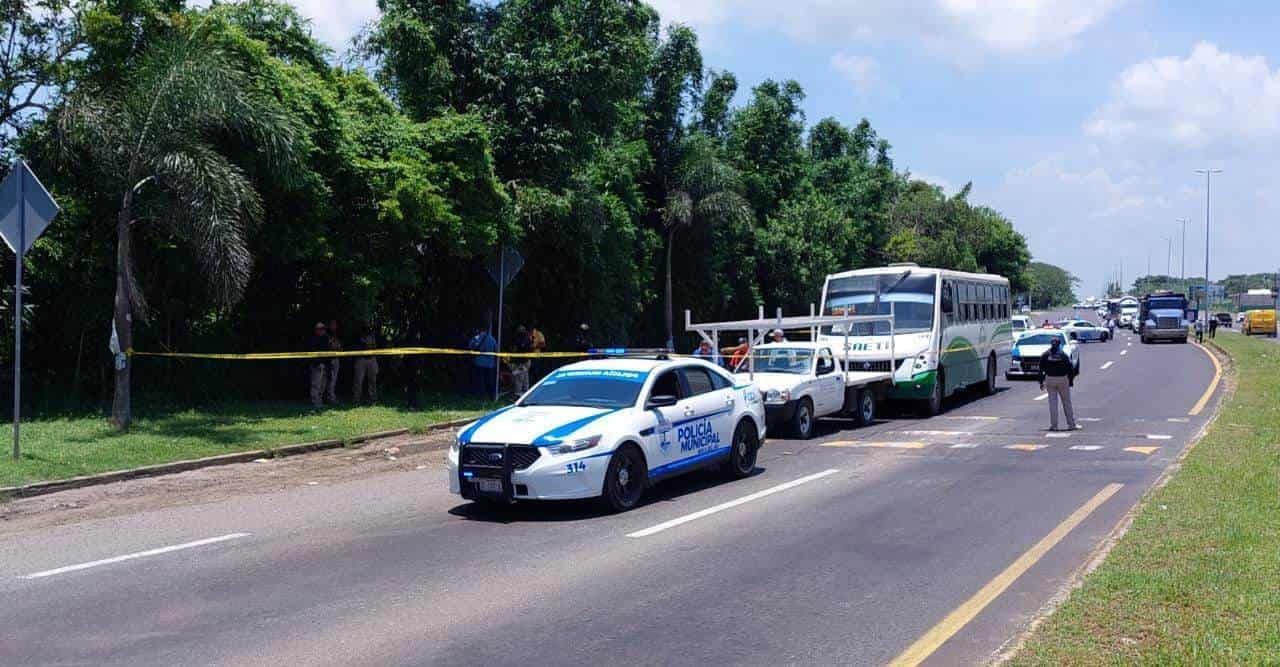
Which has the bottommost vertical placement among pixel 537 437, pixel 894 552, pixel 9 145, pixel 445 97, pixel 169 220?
pixel 894 552

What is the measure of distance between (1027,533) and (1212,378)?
26.6 m

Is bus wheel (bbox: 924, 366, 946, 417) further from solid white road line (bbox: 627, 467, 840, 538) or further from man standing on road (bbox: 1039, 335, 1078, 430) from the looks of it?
solid white road line (bbox: 627, 467, 840, 538)

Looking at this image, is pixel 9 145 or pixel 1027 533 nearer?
pixel 1027 533

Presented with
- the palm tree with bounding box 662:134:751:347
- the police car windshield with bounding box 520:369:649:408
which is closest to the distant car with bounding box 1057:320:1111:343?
the palm tree with bounding box 662:134:751:347

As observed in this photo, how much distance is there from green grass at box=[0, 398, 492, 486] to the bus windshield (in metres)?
7.93

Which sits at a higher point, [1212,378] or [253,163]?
[253,163]

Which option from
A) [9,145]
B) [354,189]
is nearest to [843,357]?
[354,189]

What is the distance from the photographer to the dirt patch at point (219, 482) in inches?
463

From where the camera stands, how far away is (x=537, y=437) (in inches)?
438

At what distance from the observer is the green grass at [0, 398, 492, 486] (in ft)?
45.2

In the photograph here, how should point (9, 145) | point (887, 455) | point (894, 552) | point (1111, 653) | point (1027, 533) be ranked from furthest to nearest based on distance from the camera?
1. point (9, 145)
2. point (887, 455)
3. point (1027, 533)
4. point (894, 552)
5. point (1111, 653)

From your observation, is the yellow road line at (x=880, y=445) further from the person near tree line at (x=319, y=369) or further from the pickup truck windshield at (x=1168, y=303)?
the pickup truck windshield at (x=1168, y=303)

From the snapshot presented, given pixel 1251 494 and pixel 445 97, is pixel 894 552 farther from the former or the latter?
pixel 445 97

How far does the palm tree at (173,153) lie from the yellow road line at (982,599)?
11871 mm
